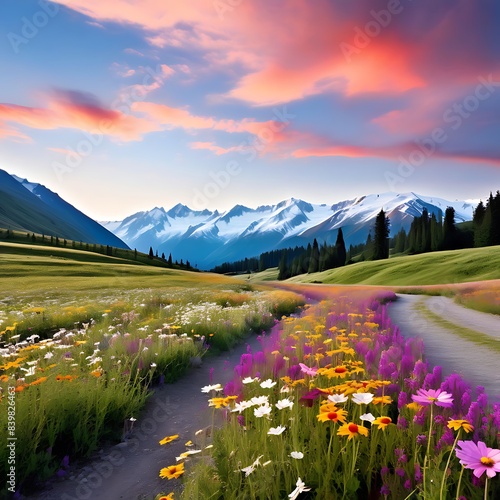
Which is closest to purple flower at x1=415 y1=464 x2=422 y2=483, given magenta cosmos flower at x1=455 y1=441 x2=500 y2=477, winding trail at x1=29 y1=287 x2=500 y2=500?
magenta cosmos flower at x1=455 y1=441 x2=500 y2=477

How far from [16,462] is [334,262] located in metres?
123

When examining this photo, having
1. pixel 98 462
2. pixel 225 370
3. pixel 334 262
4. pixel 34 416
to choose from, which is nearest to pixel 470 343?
pixel 225 370

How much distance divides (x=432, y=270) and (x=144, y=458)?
230ft

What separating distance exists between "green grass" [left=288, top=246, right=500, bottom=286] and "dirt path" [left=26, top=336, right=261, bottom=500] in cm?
5568

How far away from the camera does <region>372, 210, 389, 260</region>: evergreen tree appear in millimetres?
105000

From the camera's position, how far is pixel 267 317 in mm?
15242

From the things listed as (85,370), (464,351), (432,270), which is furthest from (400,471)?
(432,270)

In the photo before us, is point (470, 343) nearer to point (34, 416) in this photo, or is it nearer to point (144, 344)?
point (144, 344)

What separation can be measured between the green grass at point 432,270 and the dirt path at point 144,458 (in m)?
55.7

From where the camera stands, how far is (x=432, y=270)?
2559 inches

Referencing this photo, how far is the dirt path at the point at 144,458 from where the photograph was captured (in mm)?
3855

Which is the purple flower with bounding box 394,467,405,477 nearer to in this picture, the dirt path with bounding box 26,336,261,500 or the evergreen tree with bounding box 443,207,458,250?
the dirt path with bounding box 26,336,261,500
